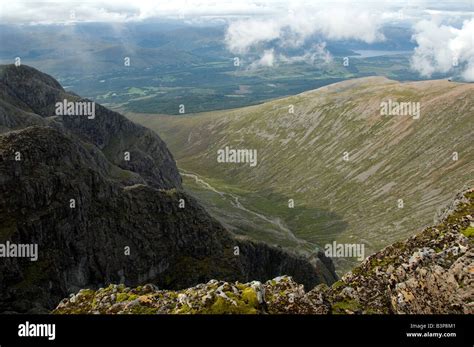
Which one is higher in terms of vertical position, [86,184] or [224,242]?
[86,184]

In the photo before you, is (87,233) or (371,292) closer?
(371,292)

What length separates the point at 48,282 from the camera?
242 feet

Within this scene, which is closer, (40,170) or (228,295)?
(228,295)

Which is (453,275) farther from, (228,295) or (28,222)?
(28,222)

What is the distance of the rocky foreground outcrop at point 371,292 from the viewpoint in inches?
1326

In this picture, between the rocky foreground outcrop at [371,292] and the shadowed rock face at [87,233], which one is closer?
the rocky foreground outcrop at [371,292]

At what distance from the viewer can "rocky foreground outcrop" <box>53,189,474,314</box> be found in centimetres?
3369

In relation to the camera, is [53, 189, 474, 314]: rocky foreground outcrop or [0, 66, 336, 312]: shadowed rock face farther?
[0, 66, 336, 312]: shadowed rock face

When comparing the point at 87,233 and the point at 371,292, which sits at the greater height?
the point at 371,292

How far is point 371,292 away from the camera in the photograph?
4138cm

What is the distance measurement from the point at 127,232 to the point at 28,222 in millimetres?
22021
